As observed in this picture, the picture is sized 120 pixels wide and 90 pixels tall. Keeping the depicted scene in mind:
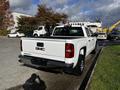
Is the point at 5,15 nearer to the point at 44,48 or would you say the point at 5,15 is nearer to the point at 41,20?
the point at 41,20

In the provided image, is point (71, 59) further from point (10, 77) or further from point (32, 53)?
point (10, 77)

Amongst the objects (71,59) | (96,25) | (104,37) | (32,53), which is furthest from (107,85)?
(96,25)

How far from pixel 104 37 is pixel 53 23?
17572mm

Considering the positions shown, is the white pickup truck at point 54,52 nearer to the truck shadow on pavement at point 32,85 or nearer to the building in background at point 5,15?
the truck shadow on pavement at point 32,85

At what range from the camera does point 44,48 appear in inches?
261

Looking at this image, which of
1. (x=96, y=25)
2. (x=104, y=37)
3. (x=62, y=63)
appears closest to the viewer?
(x=62, y=63)

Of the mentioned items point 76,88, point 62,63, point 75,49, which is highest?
point 75,49

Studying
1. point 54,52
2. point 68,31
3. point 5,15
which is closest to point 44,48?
point 54,52

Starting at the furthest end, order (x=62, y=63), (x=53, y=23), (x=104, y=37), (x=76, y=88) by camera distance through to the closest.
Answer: (x=53, y=23) → (x=104, y=37) → (x=62, y=63) → (x=76, y=88)

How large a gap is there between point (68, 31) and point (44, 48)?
2963mm

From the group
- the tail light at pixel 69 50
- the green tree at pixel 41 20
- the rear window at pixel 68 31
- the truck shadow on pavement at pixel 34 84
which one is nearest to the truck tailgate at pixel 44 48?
the tail light at pixel 69 50

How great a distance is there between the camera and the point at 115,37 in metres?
29.1

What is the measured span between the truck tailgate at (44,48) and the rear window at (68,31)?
268cm

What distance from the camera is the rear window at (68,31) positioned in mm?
9070
